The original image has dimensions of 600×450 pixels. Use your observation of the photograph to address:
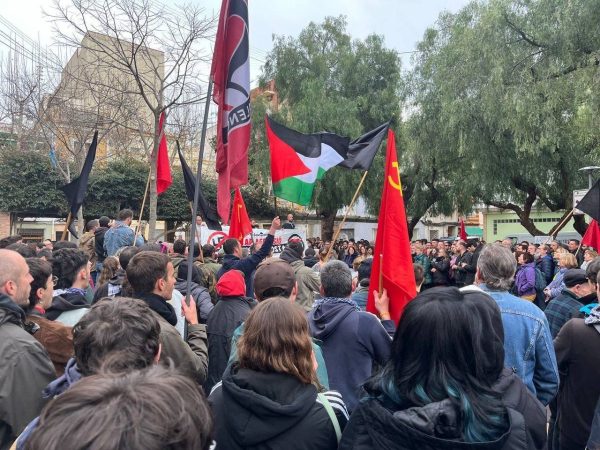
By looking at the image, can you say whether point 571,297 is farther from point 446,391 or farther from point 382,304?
point 446,391

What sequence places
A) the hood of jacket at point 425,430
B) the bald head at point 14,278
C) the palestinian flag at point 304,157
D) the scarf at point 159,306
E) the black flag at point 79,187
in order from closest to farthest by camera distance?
the hood of jacket at point 425,430, the bald head at point 14,278, the scarf at point 159,306, the palestinian flag at point 304,157, the black flag at point 79,187

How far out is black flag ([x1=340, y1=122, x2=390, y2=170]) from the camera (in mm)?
7168

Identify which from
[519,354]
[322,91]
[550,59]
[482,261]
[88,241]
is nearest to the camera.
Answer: [519,354]

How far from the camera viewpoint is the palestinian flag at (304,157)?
23.2 ft

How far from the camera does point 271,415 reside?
2.13 m

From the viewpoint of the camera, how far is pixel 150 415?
1003 millimetres

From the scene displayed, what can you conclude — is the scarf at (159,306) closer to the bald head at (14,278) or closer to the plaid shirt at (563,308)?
the bald head at (14,278)

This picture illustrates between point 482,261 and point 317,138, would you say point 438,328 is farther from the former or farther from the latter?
point 317,138

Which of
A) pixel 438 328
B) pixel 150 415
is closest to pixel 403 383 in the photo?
pixel 438 328

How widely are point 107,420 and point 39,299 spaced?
2767 millimetres

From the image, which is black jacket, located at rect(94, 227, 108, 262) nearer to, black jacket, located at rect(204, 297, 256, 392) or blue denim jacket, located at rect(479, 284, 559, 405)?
black jacket, located at rect(204, 297, 256, 392)

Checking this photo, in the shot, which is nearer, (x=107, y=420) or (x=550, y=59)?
(x=107, y=420)

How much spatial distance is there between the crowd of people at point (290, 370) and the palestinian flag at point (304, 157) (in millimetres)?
2925

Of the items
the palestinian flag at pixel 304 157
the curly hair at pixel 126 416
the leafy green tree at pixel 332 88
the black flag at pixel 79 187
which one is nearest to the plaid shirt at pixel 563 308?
the palestinian flag at pixel 304 157
